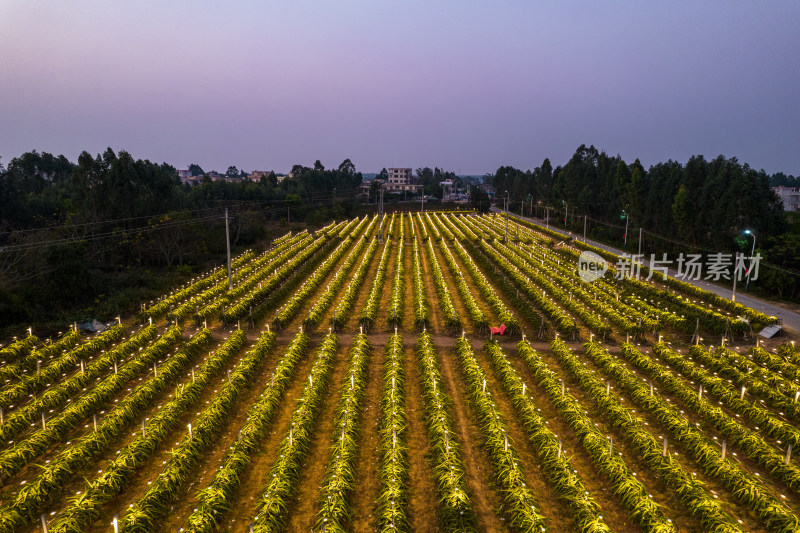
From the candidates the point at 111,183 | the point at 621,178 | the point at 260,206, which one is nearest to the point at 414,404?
the point at 111,183

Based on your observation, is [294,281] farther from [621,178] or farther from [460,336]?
[621,178]

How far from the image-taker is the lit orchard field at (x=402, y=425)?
774 centimetres

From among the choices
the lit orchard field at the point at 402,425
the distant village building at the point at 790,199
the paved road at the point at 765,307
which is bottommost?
the lit orchard field at the point at 402,425

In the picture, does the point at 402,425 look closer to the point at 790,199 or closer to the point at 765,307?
the point at 765,307

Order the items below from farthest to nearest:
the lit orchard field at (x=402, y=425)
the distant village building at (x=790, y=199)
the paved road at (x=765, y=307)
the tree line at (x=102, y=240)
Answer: the distant village building at (x=790, y=199), the tree line at (x=102, y=240), the paved road at (x=765, y=307), the lit orchard field at (x=402, y=425)

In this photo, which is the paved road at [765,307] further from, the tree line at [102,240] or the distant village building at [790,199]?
the distant village building at [790,199]

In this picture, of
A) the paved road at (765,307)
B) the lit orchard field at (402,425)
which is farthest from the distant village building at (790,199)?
the lit orchard field at (402,425)

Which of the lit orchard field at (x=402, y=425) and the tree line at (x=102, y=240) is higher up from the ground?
the tree line at (x=102, y=240)

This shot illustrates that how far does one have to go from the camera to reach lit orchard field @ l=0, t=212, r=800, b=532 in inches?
305

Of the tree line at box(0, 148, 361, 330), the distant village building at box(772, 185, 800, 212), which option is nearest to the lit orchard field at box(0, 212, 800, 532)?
the tree line at box(0, 148, 361, 330)

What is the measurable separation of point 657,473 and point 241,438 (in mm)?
8617

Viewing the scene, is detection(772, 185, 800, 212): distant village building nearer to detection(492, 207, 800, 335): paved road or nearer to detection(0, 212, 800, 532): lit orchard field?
detection(492, 207, 800, 335): paved road

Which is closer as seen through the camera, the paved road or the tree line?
the paved road

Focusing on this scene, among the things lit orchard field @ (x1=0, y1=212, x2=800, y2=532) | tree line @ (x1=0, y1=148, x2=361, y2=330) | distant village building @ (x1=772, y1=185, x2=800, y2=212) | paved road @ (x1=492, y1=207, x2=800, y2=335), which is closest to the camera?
lit orchard field @ (x1=0, y1=212, x2=800, y2=532)
